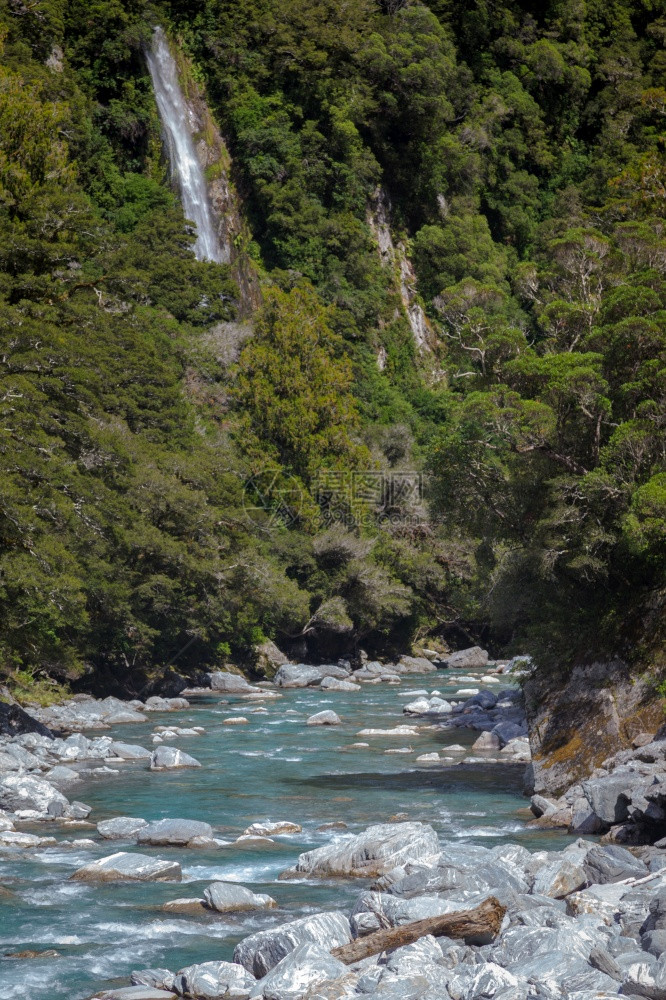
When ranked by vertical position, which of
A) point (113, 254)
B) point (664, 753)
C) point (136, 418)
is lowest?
point (664, 753)

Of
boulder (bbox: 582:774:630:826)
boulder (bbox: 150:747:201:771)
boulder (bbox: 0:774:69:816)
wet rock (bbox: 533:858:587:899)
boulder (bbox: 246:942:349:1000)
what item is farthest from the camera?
boulder (bbox: 150:747:201:771)

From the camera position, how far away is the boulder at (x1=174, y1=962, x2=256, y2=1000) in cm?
968

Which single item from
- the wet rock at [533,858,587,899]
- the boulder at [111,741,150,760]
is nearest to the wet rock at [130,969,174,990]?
the wet rock at [533,858,587,899]

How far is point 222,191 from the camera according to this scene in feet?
203

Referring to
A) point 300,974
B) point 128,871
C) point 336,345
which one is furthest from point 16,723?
point 336,345

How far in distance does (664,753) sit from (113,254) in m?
38.3

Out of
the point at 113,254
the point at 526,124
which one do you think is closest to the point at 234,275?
the point at 113,254

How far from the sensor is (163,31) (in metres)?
66.1

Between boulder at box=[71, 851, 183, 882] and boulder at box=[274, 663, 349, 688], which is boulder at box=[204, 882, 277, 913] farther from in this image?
boulder at box=[274, 663, 349, 688]

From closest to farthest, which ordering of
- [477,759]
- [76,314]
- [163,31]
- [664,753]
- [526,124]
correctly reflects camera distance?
[664,753] → [477,759] → [76,314] → [163,31] → [526,124]

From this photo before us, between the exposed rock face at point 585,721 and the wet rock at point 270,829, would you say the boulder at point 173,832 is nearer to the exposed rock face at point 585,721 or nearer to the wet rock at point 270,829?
the wet rock at point 270,829

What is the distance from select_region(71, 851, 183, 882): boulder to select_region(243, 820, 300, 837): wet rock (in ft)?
8.28

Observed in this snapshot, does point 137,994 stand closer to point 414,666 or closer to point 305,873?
point 305,873

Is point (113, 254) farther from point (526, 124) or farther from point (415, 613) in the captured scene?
point (526, 124)
